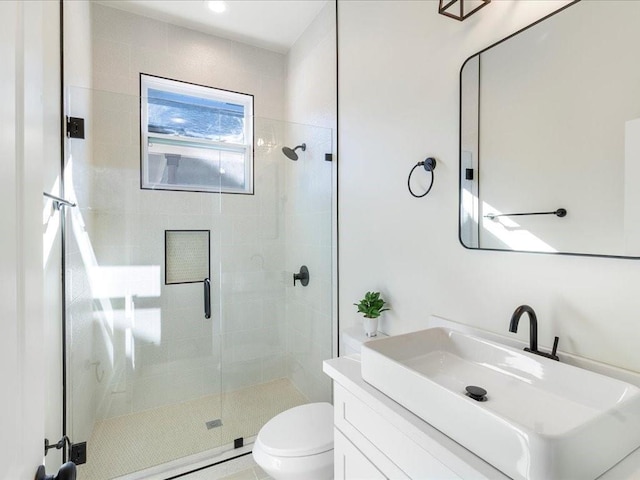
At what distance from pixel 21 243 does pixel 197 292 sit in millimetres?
2065

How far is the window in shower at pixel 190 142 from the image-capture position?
249cm

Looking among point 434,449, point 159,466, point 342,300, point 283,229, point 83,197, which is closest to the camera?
point 434,449

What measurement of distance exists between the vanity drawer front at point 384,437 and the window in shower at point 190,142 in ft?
6.24

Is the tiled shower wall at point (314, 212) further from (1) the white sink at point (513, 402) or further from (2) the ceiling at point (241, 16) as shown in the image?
(1) the white sink at point (513, 402)

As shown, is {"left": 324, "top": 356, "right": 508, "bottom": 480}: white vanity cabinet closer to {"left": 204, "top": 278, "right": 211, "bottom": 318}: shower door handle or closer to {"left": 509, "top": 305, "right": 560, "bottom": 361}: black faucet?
{"left": 509, "top": 305, "right": 560, "bottom": 361}: black faucet

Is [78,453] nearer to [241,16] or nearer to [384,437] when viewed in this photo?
[384,437]

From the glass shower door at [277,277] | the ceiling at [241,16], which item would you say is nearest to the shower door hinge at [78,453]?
the glass shower door at [277,277]

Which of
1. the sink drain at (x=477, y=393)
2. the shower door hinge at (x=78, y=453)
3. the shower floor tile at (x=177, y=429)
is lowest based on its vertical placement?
the shower floor tile at (x=177, y=429)

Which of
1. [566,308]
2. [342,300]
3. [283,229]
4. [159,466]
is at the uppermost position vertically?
[283,229]

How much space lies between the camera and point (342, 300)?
7.45 ft

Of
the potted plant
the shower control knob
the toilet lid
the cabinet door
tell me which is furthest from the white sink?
the shower control knob

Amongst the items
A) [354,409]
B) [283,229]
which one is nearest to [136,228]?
[283,229]

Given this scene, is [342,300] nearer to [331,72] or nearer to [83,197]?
[331,72]

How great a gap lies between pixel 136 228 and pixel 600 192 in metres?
2.62
